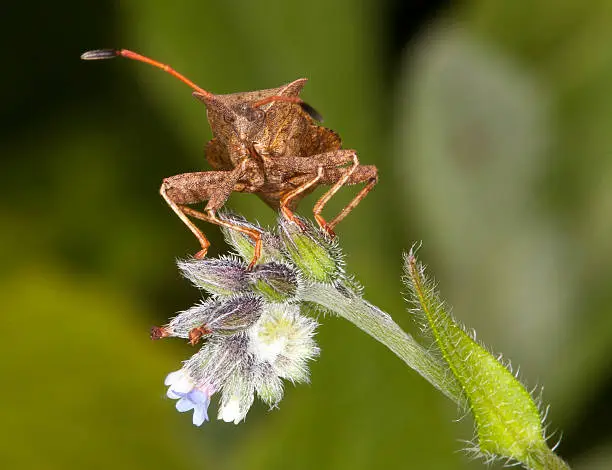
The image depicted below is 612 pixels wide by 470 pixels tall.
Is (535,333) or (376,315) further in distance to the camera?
(535,333)

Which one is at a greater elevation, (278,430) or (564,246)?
(564,246)

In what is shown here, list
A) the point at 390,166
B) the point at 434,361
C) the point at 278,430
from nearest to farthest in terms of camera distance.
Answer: the point at 434,361 → the point at 278,430 → the point at 390,166

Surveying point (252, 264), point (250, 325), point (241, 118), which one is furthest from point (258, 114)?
point (250, 325)

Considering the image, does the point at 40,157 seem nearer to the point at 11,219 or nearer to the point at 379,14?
the point at 11,219

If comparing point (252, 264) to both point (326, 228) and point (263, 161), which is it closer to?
point (326, 228)

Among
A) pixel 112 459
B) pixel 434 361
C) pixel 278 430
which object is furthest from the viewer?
pixel 112 459

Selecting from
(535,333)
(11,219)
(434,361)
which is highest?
(434,361)

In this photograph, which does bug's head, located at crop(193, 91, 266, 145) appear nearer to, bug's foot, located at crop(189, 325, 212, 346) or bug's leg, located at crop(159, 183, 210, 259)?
bug's leg, located at crop(159, 183, 210, 259)

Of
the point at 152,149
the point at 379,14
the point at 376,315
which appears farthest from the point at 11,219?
the point at 376,315
